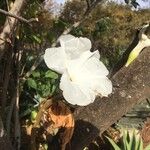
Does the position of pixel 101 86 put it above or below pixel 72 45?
below

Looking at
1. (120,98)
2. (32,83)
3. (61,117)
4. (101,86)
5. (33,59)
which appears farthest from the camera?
(33,59)

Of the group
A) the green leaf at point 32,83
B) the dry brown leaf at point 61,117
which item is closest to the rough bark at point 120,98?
the dry brown leaf at point 61,117

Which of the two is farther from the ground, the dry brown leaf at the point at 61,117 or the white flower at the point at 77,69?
the white flower at the point at 77,69

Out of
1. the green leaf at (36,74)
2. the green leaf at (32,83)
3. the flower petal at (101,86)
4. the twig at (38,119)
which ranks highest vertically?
the flower petal at (101,86)

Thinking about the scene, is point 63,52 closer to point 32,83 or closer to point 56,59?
point 56,59

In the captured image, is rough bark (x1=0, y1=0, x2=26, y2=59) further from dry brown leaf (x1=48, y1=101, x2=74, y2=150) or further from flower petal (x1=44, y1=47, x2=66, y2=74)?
flower petal (x1=44, y1=47, x2=66, y2=74)

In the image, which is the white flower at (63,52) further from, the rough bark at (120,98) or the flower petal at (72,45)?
the rough bark at (120,98)

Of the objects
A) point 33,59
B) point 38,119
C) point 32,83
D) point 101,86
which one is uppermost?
point 101,86

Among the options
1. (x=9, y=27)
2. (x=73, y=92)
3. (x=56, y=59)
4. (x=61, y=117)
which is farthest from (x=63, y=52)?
(x=9, y=27)

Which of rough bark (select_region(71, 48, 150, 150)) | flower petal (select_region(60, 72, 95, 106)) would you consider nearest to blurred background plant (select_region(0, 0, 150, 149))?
rough bark (select_region(71, 48, 150, 150))
